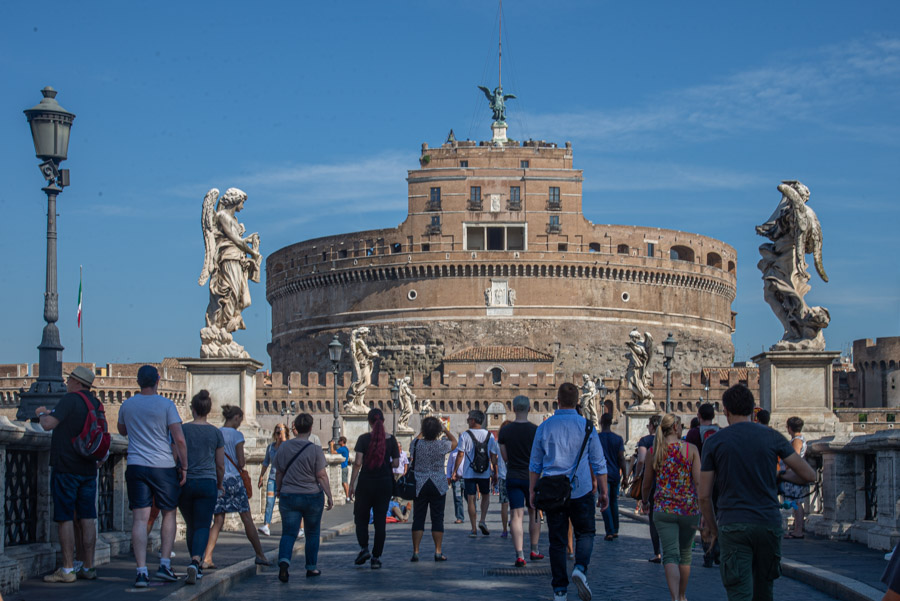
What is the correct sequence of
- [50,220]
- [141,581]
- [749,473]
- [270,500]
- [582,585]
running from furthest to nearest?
[270,500]
[50,220]
[141,581]
[582,585]
[749,473]

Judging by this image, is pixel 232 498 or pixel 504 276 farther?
pixel 504 276

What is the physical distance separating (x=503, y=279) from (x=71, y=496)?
61.8 meters

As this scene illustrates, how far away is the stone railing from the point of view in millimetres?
9086

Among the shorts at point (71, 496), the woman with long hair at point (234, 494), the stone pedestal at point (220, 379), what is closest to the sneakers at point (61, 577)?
A: the shorts at point (71, 496)

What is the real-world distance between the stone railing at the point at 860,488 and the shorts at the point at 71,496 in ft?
19.0

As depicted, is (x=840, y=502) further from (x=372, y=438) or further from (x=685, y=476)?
(x=372, y=438)

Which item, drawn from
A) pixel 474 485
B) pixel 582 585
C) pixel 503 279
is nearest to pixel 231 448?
pixel 582 585

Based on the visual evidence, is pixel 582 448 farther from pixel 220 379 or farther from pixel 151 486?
pixel 220 379

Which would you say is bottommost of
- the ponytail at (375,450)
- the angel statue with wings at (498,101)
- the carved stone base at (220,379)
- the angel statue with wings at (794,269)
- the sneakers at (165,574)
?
the sneakers at (165,574)

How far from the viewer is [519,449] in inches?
405

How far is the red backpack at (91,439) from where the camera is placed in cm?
770

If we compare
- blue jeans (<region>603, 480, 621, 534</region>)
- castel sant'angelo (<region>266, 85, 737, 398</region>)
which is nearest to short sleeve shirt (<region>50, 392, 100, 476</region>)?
blue jeans (<region>603, 480, 621, 534</region>)

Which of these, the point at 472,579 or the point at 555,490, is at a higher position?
the point at 555,490

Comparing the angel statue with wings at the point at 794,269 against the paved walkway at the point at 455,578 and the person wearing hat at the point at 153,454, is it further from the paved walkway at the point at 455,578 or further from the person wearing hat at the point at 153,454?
the person wearing hat at the point at 153,454
